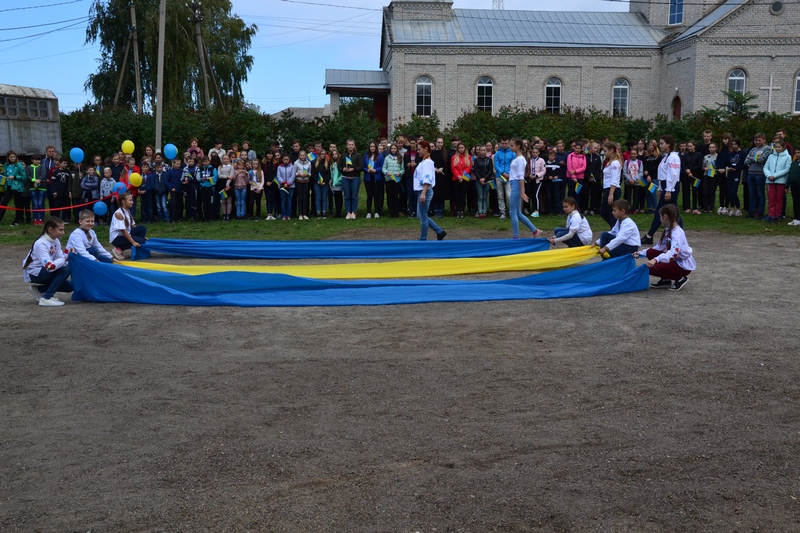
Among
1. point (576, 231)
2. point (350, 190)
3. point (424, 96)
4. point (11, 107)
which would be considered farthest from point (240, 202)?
point (424, 96)

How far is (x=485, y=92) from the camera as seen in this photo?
43.9m

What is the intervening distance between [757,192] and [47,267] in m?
15.8

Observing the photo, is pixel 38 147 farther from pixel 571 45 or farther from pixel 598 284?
pixel 571 45

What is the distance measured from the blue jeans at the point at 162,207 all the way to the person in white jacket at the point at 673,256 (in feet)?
43.7

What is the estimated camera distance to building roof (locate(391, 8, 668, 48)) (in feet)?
143

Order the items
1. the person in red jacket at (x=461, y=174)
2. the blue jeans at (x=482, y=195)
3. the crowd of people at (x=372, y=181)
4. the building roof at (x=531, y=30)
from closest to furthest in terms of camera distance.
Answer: the crowd of people at (x=372, y=181)
the person in red jacket at (x=461, y=174)
the blue jeans at (x=482, y=195)
the building roof at (x=531, y=30)

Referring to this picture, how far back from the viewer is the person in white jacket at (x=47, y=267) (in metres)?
10.1

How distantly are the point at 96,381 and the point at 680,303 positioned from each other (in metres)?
6.79

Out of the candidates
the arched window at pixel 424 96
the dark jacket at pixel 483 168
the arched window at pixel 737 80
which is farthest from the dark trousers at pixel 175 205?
the arched window at pixel 737 80

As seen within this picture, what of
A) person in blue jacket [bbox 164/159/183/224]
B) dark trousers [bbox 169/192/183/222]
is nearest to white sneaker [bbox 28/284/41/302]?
person in blue jacket [bbox 164/159/183/224]

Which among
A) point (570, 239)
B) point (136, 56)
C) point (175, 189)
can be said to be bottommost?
point (570, 239)

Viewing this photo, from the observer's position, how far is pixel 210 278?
410 inches

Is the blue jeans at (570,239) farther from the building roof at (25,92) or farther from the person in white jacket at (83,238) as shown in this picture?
the building roof at (25,92)

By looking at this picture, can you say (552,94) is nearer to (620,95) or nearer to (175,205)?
(620,95)
